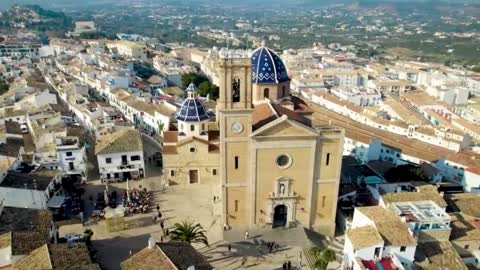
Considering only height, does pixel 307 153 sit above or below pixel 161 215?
above

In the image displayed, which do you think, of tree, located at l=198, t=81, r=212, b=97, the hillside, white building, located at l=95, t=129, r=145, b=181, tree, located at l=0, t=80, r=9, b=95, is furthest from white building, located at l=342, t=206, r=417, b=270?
the hillside

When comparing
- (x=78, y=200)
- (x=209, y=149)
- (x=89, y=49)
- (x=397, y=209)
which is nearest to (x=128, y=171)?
(x=78, y=200)

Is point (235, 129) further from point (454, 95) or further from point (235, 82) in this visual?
point (454, 95)

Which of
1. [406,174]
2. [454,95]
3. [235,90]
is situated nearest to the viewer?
[235,90]

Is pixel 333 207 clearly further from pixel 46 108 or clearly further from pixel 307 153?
pixel 46 108

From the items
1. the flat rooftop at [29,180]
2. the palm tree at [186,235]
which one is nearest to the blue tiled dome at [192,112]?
the flat rooftop at [29,180]

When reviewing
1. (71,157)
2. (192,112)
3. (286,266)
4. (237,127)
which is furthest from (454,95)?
(71,157)

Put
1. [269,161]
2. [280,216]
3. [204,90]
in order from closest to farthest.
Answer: [269,161] → [280,216] → [204,90]
